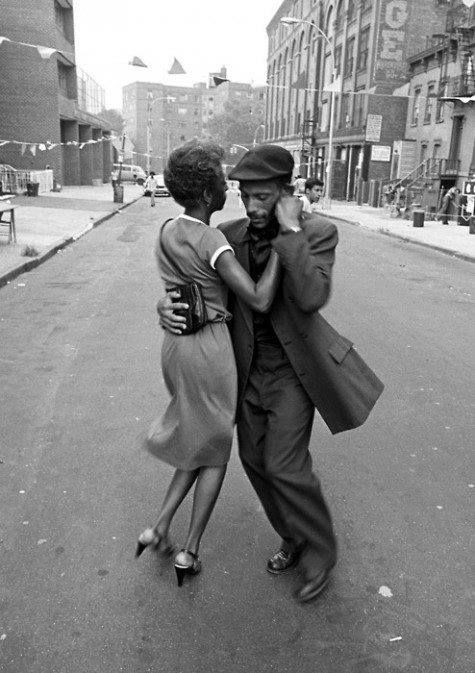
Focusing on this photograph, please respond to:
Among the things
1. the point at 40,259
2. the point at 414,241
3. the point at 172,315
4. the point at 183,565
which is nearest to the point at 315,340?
the point at 172,315

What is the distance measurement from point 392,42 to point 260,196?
140 feet

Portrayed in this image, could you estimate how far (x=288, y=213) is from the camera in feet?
8.09

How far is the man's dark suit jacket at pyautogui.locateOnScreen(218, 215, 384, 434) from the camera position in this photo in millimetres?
2555

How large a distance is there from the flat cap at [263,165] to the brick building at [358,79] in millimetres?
31119

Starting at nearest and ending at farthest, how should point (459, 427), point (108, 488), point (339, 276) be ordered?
1. point (108, 488)
2. point (459, 427)
3. point (339, 276)

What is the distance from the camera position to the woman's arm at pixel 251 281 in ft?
8.23

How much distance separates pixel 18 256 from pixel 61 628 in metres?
11.1

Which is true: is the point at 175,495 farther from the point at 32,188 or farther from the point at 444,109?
the point at 444,109

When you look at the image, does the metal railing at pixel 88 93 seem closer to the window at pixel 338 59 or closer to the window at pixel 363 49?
Result: the window at pixel 338 59

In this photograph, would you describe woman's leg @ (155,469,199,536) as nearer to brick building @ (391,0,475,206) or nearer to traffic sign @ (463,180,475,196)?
traffic sign @ (463,180,475,196)

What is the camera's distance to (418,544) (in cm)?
328

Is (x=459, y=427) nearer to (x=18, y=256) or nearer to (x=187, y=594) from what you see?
(x=187, y=594)

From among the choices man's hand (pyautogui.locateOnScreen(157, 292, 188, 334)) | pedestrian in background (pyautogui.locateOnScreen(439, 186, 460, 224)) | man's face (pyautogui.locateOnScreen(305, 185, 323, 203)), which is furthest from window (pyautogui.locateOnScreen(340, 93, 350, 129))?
man's hand (pyautogui.locateOnScreen(157, 292, 188, 334))

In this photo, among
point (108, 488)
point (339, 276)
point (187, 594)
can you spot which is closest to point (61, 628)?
point (187, 594)
